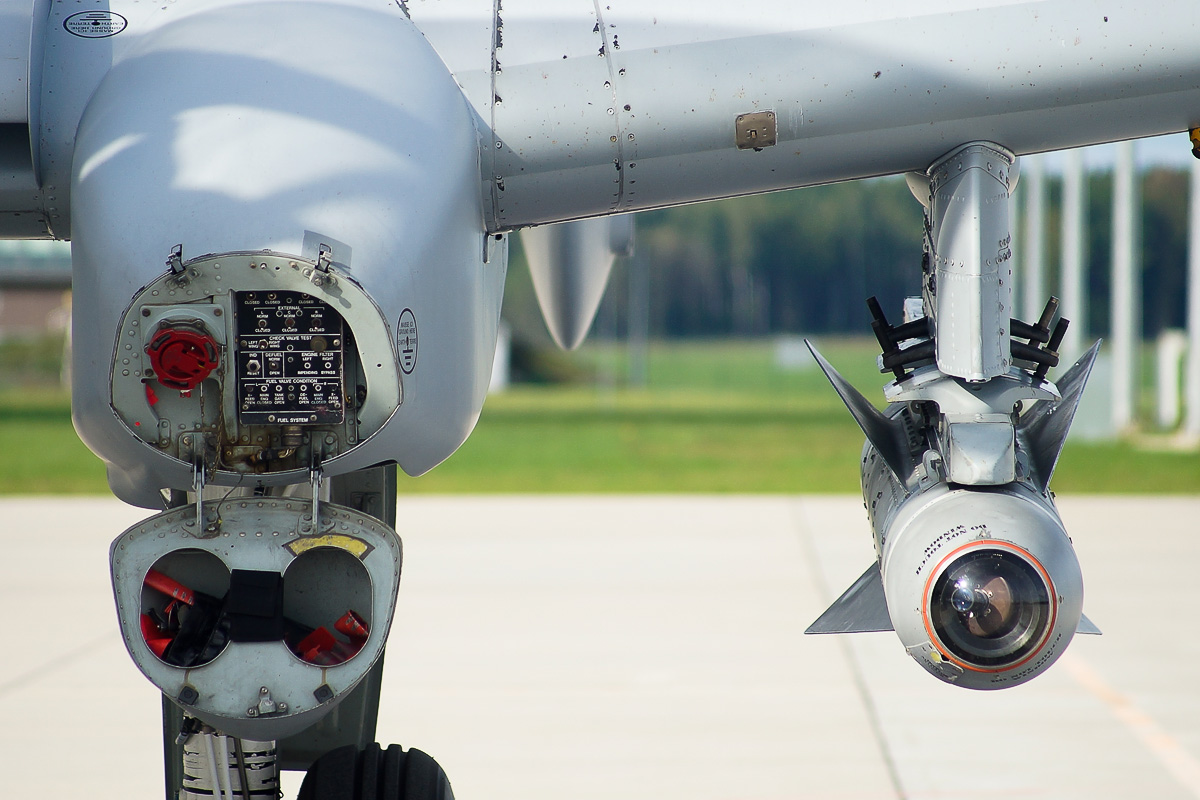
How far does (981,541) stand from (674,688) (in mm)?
4976

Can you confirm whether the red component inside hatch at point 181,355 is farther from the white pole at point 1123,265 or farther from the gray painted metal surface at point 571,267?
the white pole at point 1123,265

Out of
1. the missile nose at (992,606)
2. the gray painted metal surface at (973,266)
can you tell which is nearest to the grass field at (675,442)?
the gray painted metal surface at (973,266)

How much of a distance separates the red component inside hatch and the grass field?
11.5 metres

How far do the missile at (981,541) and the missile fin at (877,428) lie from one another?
0.06 feet

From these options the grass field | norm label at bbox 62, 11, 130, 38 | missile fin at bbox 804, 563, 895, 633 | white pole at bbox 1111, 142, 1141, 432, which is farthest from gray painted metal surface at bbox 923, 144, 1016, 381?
white pole at bbox 1111, 142, 1141, 432

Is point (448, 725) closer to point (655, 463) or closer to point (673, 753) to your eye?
point (673, 753)

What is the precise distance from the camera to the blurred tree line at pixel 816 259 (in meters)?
30.1

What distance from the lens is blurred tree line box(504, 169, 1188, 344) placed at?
3014cm

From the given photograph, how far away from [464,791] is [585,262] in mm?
2658

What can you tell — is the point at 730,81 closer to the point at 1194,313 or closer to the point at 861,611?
the point at 861,611

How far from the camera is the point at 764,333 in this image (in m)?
39.1

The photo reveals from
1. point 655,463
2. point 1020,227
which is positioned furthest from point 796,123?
point 1020,227

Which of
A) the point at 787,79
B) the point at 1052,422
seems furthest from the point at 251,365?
the point at 1052,422

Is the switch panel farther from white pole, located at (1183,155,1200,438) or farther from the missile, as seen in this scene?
white pole, located at (1183,155,1200,438)
